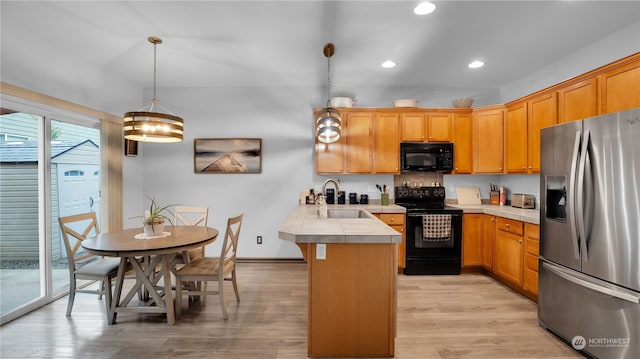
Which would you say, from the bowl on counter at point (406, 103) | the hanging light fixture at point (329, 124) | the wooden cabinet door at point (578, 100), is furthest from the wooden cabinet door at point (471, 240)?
the hanging light fixture at point (329, 124)

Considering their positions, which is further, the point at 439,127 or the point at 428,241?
the point at 439,127

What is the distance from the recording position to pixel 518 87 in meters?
4.05

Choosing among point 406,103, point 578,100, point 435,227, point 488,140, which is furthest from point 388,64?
point 435,227

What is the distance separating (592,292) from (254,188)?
153 inches

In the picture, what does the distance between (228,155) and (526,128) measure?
4.04 m

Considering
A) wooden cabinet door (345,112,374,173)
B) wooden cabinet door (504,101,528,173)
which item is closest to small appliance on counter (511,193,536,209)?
wooden cabinet door (504,101,528,173)

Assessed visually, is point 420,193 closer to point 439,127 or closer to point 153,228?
point 439,127

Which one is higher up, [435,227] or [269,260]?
[435,227]

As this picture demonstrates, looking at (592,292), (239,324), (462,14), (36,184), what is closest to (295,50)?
(462,14)

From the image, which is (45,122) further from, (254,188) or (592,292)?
(592,292)

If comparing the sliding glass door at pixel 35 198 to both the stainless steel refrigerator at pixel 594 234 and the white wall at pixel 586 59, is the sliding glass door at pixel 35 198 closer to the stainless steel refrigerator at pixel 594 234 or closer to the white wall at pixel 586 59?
the stainless steel refrigerator at pixel 594 234

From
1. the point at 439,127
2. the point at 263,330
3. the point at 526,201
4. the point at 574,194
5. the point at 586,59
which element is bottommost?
the point at 263,330

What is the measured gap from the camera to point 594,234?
201 centimetres

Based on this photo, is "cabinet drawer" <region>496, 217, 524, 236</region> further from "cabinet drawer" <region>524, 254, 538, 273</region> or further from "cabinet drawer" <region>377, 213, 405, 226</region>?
"cabinet drawer" <region>377, 213, 405, 226</region>
